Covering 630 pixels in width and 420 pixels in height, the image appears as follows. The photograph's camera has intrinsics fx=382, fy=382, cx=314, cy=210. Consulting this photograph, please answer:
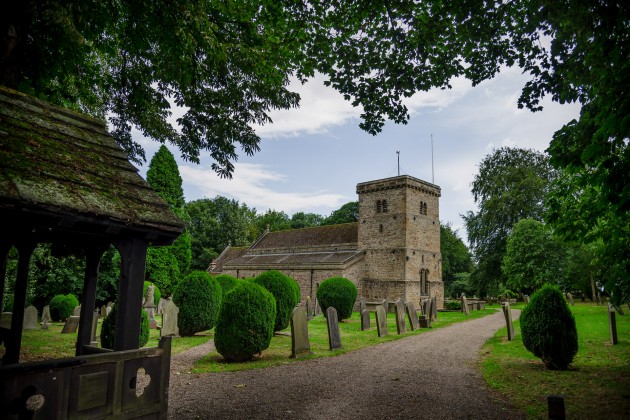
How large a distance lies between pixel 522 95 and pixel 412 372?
6235 mm

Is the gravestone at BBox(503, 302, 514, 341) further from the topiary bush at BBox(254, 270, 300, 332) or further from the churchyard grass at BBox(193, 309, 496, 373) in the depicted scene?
the topiary bush at BBox(254, 270, 300, 332)

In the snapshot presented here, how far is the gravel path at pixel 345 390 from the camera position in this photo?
584cm

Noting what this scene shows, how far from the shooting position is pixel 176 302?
14422mm

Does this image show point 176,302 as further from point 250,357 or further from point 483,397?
point 483,397

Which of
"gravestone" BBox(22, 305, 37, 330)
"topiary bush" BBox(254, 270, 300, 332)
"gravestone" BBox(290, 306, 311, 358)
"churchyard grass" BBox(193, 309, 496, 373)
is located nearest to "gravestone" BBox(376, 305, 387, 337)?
"churchyard grass" BBox(193, 309, 496, 373)

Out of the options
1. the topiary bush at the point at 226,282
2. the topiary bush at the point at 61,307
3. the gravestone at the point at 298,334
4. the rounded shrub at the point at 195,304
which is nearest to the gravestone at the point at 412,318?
the gravestone at the point at 298,334

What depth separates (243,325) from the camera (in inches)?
375

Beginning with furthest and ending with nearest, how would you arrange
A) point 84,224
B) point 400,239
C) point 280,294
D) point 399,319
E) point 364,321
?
point 400,239, point 364,321, point 399,319, point 280,294, point 84,224

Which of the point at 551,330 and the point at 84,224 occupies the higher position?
the point at 84,224

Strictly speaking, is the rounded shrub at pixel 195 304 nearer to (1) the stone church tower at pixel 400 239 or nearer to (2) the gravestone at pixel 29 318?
(2) the gravestone at pixel 29 318

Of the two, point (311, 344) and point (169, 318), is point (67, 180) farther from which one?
point (169, 318)

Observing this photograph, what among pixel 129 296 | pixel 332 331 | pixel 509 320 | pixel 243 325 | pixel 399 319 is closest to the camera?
pixel 129 296

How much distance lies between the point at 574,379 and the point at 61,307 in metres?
20.9

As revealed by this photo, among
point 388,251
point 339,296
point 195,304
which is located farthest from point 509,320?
point 388,251
